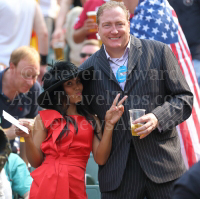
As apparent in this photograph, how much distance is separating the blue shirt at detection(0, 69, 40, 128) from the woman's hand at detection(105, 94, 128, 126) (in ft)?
6.80

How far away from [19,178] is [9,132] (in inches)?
22.0

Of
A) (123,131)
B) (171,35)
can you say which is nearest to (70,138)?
(123,131)

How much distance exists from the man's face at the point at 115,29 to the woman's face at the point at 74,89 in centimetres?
42

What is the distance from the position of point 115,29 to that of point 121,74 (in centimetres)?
38

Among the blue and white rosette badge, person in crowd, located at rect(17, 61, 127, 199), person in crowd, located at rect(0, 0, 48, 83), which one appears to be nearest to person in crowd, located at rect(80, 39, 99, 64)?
person in crowd, located at rect(0, 0, 48, 83)

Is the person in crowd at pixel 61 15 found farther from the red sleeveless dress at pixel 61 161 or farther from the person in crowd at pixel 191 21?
the red sleeveless dress at pixel 61 161

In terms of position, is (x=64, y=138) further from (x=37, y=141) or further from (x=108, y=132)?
(x=108, y=132)

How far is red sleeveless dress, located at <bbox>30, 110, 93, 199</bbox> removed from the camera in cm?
383

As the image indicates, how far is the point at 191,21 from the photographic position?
5207mm

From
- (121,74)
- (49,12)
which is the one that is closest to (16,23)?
(49,12)

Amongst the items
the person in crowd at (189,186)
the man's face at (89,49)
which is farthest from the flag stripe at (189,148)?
the man's face at (89,49)

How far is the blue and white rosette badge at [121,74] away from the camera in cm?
379

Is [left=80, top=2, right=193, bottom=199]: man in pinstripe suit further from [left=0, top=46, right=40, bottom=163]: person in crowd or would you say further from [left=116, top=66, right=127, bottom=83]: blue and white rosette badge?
[left=0, top=46, right=40, bottom=163]: person in crowd

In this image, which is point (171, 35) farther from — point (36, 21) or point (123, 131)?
point (36, 21)
